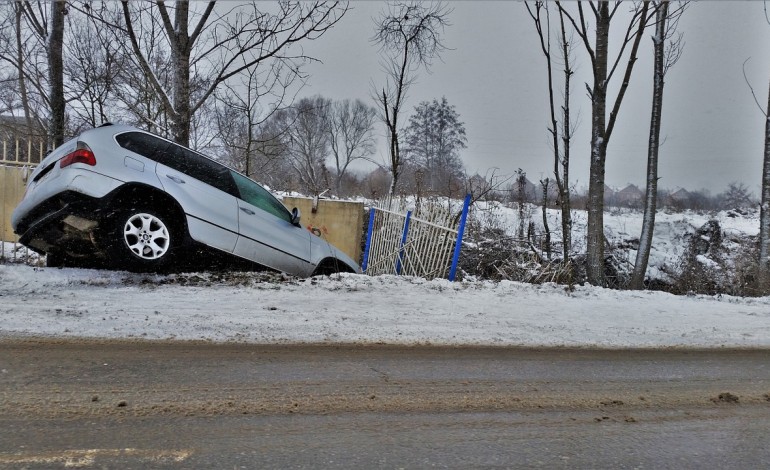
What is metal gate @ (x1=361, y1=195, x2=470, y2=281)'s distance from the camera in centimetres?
839

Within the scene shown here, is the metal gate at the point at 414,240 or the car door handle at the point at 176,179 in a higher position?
the car door handle at the point at 176,179

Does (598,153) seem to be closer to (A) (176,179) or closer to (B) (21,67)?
(A) (176,179)

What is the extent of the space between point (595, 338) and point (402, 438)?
332 cm

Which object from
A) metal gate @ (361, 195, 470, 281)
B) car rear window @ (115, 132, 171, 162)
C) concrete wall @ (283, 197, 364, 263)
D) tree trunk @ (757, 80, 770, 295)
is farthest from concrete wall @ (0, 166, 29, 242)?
tree trunk @ (757, 80, 770, 295)

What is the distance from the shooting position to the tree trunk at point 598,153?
30.6 feet

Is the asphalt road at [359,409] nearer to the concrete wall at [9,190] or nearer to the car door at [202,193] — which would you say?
the car door at [202,193]

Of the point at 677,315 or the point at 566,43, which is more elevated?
the point at 566,43

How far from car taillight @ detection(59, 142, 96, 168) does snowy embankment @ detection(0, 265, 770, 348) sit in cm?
132

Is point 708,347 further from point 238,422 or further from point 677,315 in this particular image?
point 238,422

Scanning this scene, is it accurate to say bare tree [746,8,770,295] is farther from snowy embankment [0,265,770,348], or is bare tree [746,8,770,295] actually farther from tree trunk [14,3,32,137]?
tree trunk [14,3,32,137]

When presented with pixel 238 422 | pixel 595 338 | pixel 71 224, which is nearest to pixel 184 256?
pixel 71 224

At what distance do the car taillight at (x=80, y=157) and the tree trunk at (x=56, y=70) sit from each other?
618 cm

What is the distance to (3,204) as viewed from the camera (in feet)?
35.8

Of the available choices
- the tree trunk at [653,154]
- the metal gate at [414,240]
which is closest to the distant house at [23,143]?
the metal gate at [414,240]
